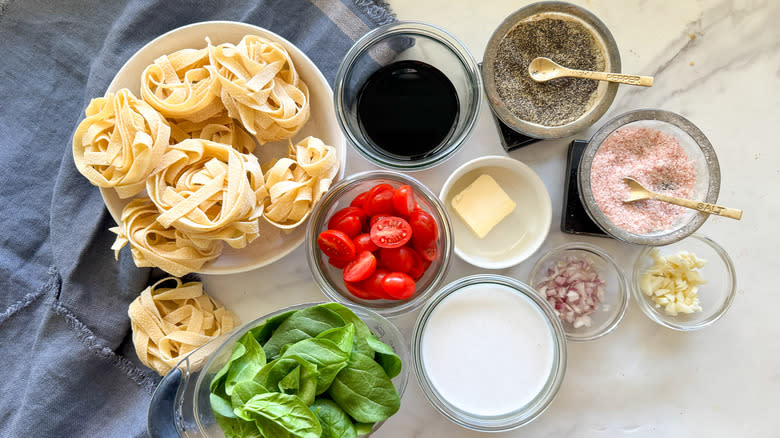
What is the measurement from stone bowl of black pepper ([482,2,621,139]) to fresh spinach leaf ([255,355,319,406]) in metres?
0.69

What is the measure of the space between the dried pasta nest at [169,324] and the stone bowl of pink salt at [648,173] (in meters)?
0.92

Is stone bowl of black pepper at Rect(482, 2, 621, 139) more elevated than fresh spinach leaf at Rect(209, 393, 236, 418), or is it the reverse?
stone bowl of black pepper at Rect(482, 2, 621, 139)

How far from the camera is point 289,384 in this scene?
93 centimetres

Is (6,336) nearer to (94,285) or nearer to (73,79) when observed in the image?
(94,285)

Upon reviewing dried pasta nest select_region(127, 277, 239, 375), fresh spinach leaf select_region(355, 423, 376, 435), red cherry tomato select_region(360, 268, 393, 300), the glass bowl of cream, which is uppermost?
red cherry tomato select_region(360, 268, 393, 300)

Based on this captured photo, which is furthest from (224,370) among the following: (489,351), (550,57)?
(550,57)

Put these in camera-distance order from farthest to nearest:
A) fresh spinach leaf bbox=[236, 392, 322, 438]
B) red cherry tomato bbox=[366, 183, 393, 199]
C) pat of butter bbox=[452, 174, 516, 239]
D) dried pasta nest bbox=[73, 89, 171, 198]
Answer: pat of butter bbox=[452, 174, 516, 239] → red cherry tomato bbox=[366, 183, 393, 199] → dried pasta nest bbox=[73, 89, 171, 198] → fresh spinach leaf bbox=[236, 392, 322, 438]

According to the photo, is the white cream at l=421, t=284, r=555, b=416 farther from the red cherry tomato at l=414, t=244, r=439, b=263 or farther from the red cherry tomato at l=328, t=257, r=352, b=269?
the red cherry tomato at l=328, t=257, r=352, b=269

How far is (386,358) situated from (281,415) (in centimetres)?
25

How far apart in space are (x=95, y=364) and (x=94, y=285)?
0.63ft

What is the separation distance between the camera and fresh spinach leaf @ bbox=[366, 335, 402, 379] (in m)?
1.03

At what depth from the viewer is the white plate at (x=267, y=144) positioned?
49.6 inches

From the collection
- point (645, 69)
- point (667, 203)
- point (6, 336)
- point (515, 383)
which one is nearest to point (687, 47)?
point (645, 69)

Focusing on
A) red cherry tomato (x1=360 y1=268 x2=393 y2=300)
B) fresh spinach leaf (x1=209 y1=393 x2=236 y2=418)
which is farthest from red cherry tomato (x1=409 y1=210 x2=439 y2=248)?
fresh spinach leaf (x1=209 y1=393 x2=236 y2=418)
